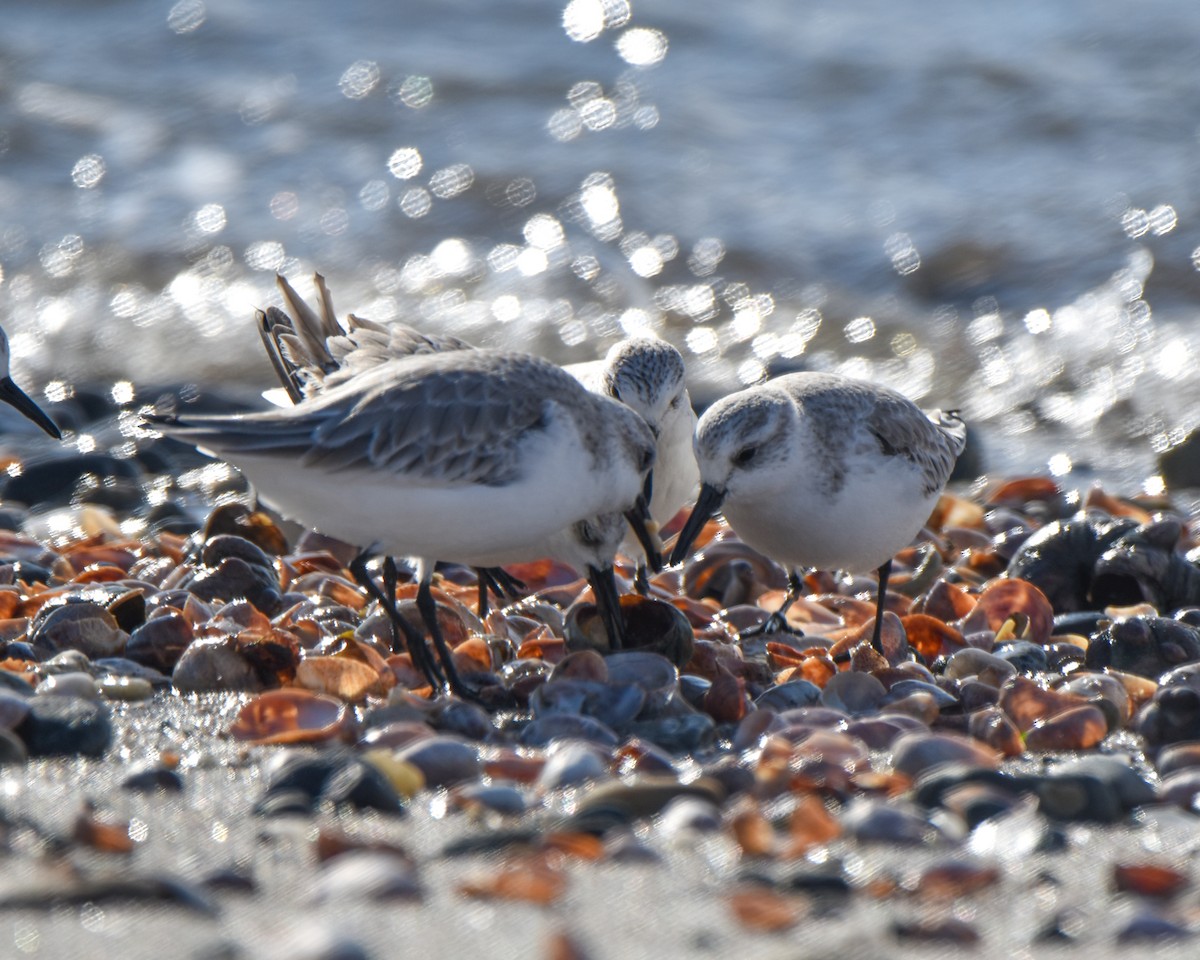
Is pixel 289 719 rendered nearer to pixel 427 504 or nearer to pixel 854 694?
pixel 427 504

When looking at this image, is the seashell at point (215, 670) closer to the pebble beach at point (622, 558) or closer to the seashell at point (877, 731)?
the pebble beach at point (622, 558)

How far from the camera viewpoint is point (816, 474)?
18.2ft

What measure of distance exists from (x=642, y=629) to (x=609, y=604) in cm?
15

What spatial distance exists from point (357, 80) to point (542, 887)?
13219mm

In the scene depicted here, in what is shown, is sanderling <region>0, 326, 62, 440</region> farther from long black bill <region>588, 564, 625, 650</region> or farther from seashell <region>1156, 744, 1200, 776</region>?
seashell <region>1156, 744, 1200, 776</region>

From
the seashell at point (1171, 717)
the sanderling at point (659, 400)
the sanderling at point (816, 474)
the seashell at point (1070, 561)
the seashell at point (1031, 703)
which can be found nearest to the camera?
the seashell at point (1171, 717)

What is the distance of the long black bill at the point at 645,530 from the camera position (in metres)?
5.48

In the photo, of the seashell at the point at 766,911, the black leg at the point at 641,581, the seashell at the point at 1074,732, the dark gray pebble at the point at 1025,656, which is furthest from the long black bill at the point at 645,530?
the seashell at the point at 766,911

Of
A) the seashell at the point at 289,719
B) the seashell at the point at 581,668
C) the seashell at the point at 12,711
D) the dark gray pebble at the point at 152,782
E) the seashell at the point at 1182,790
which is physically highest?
the seashell at the point at 1182,790

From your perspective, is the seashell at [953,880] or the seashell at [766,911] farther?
the seashell at [953,880]

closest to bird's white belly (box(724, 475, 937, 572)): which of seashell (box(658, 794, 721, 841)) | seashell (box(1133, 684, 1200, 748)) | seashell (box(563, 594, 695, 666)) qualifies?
seashell (box(563, 594, 695, 666))

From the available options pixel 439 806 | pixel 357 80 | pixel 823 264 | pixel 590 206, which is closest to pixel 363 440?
pixel 439 806

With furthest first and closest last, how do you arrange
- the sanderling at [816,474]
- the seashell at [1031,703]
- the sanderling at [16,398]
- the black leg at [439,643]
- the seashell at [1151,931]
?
the sanderling at [16,398] → the sanderling at [816,474] → the black leg at [439,643] → the seashell at [1031,703] → the seashell at [1151,931]

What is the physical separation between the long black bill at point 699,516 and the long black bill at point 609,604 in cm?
27
